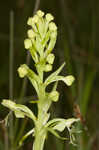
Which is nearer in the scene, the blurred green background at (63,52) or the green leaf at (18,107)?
the green leaf at (18,107)

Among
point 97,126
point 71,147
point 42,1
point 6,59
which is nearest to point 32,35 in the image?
point 71,147

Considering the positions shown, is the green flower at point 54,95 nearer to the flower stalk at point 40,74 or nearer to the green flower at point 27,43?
the flower stalk at point 40,74

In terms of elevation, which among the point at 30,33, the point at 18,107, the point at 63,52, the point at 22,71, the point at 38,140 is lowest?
the point at 38,140

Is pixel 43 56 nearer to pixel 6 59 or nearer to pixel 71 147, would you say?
pixel 71 147

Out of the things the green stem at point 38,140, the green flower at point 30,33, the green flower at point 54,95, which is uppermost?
the green flower at point 30,33

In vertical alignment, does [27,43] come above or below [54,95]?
above

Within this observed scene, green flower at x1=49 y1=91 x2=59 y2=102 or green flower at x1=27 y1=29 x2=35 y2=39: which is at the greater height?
green flower at x1=27 y1=29 x2=35 y2=39

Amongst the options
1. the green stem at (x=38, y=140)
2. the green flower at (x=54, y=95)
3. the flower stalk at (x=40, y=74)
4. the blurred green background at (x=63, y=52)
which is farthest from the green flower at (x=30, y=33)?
the blurred green background at (x=63, y=52)

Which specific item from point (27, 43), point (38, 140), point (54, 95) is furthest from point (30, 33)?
point (38, 140)

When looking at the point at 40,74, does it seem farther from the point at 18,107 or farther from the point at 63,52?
the point at 63,52

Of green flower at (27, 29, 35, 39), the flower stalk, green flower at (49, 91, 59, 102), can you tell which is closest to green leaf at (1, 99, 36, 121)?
the flower stalk

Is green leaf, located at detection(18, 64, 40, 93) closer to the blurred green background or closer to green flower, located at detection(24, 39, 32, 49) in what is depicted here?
green flower, located at detection(24, 39, 32, 49)
